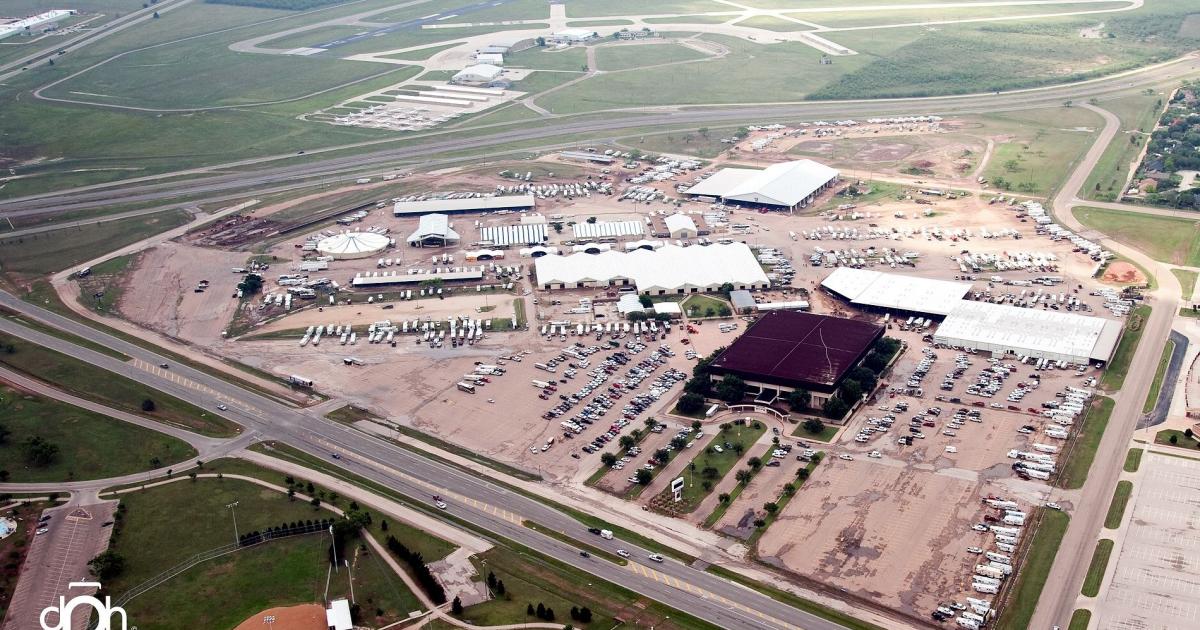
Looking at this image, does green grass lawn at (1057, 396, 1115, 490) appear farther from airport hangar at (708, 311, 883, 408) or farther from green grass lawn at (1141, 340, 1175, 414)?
airport hangar at (708, 311, 883, 408)

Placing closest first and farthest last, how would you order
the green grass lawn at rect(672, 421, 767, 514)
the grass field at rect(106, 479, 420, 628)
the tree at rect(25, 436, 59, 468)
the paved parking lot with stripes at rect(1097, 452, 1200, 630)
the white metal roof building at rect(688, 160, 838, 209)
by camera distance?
1. the paved parking lot with stripes at rect(1097, 452, 1200, 630)
2. the grass field at rect(106, 479, 420, 628)
3. the green grass lawn at rect(672, 421, 767, 514)
4. the tree at rect(25, 436, 59, 468)
5. the white metal roof building at rect(688, 160, 838, 209)

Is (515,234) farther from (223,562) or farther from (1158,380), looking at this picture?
(1158,380)

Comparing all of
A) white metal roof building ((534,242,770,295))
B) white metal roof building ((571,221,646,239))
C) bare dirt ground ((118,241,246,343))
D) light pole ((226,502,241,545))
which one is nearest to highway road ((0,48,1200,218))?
bare dirt ground ((118,241,246,343))

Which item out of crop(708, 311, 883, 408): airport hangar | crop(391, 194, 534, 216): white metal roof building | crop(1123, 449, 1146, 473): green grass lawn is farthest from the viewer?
crop(391, 194, 534, 216): white metal roof building

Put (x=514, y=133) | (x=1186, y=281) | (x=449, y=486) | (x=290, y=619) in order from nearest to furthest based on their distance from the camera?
(x=290, y=619) < (x=449, y=486) < (x=1186, y=281) < (x=514, y=133)

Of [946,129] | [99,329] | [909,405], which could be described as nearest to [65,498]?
[99,329]

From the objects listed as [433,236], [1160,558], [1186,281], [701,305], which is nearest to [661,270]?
[701,305]
